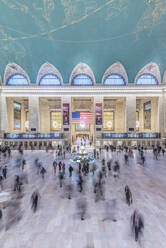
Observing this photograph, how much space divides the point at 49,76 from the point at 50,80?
2.99 ft

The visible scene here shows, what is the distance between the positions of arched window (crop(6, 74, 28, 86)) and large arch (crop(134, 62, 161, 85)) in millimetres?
25865

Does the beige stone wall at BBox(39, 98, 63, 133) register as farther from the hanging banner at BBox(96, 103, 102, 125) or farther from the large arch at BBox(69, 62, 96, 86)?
the hanging banner at BBox(96, 103, 102, 125)

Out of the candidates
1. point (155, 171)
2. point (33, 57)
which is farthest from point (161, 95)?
point (33, 57)

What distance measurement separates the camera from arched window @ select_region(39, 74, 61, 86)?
29.5m

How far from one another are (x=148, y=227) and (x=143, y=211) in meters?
1.04

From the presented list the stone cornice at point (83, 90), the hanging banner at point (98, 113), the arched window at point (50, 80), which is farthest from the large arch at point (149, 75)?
the arched window at point (50, 80)

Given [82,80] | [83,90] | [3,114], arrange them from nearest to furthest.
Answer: [3,114]
[83,90]
[82,80]

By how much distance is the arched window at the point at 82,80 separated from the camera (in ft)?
97.7

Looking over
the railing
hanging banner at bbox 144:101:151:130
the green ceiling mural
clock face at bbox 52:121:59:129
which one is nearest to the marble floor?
the railing

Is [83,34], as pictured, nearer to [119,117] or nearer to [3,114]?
[119,117]

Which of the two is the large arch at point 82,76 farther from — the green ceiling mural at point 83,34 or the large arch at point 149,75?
the large arch at point 149,75

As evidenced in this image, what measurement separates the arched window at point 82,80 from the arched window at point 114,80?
3.98 metres

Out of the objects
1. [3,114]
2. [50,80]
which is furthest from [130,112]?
[3,114]

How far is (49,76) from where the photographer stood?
29516mm
